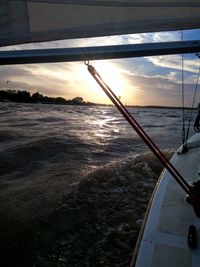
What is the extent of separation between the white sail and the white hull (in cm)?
188

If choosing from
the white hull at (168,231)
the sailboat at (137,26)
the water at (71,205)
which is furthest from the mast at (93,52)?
the water at (71,205)

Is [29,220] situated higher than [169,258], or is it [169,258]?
[169,258]

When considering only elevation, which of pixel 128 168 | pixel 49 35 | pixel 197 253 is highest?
pixel 49 35

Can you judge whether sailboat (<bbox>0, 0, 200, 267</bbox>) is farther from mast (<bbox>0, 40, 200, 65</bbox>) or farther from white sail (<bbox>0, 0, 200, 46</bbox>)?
mast (<bbox>0, 40, 200, 65</bbox>)

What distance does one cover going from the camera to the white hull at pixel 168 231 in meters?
2.60

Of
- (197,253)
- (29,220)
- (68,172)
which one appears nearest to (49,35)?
(197,253)

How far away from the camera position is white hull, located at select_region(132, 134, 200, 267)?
2604 millimetres

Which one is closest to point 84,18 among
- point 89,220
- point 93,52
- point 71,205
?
point 93,52

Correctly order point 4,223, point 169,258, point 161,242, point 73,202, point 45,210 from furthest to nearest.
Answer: point 73,202 → point 45,210 → point 4,223 → point 161,242 → point 169,258

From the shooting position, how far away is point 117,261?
3799 mm

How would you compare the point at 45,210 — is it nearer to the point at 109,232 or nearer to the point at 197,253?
the point at 109,232

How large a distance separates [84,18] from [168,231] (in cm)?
219

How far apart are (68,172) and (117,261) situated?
153 inches

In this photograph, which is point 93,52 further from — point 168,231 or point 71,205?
point 71,205
